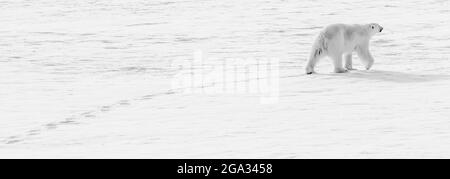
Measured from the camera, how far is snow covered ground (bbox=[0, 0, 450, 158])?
6160mm

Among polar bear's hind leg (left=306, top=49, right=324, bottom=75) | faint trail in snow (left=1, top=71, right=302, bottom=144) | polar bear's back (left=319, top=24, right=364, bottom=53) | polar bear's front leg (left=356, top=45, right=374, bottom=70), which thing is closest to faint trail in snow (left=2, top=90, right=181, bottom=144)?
faint trail in snow (left=1, top=71, right=302, bottom=144)

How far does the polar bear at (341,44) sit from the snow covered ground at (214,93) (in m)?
0.20

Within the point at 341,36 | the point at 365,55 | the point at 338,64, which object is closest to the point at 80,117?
the point at 341,36

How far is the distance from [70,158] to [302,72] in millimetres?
5144

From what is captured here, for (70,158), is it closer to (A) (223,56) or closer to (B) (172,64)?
(B) (172,64)

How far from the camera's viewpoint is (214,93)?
8.95 meters

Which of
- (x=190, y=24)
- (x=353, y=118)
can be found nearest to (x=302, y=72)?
(x=353, y=118)

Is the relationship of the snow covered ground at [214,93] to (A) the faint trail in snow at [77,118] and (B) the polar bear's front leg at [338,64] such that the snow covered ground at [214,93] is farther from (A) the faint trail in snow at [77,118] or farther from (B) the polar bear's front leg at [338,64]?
(B) the polar bear's front leg at [338,64]

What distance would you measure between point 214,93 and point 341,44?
1730mm

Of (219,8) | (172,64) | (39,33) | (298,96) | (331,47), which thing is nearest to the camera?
(298,96)

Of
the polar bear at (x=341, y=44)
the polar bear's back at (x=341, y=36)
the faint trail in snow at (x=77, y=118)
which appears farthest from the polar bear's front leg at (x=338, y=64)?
the faint trail in snow at (x=77, y=118)

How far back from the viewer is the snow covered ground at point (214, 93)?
243 inches

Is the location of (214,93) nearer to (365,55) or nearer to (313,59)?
(313,59)
